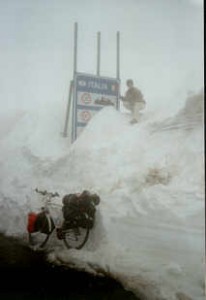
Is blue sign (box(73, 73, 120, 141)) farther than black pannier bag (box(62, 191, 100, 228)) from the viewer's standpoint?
Yes

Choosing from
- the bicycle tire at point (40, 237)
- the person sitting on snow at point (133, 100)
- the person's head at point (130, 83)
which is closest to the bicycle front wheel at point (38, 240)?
the bicycle tire at point (40, 237)

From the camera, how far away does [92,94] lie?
239 cm

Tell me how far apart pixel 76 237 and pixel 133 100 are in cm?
83

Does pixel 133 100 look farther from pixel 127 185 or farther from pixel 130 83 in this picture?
pixel 127 185

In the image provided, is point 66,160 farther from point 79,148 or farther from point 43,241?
point 43,241

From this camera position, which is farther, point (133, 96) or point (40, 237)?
point (133, 96)

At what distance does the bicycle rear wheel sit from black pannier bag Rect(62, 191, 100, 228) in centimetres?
3

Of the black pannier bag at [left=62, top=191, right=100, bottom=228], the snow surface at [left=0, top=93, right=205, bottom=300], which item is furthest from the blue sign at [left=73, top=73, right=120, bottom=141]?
the black pannier bag at [left=62, top=191, right=100, bottom=228]

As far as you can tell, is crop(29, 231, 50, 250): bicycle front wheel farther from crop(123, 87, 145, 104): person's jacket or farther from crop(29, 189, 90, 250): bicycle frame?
crop(123, 87, 145, 104): person's jacket

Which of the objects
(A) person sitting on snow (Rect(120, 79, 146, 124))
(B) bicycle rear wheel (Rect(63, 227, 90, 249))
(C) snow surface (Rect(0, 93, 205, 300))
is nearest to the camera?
(C) snow surface (Rect(0, 93, 205, 300))

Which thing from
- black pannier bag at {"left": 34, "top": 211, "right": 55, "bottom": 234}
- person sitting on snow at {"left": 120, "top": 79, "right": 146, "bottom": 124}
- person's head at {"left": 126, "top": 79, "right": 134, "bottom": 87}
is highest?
person's head at {"left": 126, "top": 79, "right": 134, "bottom": 87}

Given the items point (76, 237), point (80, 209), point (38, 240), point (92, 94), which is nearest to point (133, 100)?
point (92, 94)

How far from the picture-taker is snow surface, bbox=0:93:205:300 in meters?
2.10

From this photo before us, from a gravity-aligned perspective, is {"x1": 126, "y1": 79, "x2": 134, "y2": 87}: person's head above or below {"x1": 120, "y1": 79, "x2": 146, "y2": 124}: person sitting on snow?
above
